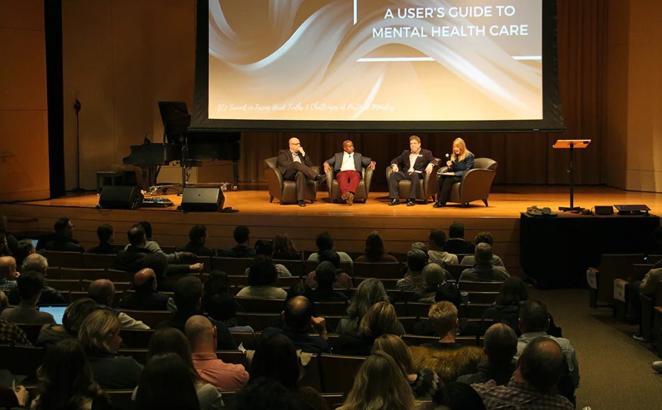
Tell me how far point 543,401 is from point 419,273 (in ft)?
9.76

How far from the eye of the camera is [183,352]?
11.5 feet

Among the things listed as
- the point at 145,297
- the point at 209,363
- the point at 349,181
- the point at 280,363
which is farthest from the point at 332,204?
the point at 280,363

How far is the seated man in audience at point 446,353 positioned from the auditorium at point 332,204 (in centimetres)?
1

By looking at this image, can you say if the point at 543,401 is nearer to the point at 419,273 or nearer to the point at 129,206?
the point at 419,273

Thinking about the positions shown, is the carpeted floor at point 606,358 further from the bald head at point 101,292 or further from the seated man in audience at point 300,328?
the bald head at point 101,292

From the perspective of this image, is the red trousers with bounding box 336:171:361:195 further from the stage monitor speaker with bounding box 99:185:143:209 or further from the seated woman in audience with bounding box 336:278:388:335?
the seated woman in audience with bounding box 336:278:388:335

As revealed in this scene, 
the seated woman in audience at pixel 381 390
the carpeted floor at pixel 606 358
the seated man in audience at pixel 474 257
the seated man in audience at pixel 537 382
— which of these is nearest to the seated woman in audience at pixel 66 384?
the seated woman in audience at pixel 381 390

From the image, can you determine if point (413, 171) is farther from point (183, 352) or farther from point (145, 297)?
point (183, 352)

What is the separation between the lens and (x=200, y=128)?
12.3 metres

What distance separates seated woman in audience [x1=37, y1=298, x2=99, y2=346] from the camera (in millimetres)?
4402

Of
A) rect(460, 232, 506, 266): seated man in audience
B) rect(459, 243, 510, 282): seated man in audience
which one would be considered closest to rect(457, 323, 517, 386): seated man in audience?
rect(459, 243, 510, 282): seated man in audience

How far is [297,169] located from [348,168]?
675mm

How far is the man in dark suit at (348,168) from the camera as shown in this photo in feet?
38.5

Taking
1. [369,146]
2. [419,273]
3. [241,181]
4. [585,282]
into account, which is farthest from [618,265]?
[241,181]
